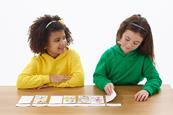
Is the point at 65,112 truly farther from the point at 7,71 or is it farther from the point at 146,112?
the point at 7,71

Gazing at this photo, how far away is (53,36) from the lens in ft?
6.70

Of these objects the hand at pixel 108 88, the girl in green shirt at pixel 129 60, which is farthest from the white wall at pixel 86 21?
the hand at pixel 108 88

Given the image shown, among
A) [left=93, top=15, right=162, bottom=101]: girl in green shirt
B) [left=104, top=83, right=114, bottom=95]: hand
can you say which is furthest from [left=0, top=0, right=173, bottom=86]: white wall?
[left=104, top=83, right=114, bottom=95]: hand

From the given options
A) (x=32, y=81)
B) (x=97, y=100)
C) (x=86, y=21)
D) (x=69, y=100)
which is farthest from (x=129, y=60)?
(x=86, y=21)

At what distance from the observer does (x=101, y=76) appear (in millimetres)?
1988

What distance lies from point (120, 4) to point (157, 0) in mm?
348

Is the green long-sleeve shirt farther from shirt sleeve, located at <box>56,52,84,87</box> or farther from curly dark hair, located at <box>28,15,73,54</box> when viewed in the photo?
curly dark hair, located at <box>28,15,73,54</box>

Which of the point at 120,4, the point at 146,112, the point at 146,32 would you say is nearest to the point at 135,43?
the point at 146,32

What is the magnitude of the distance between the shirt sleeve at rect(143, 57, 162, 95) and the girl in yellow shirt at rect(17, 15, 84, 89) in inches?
16.0

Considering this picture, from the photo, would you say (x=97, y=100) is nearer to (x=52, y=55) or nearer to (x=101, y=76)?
(x=101, y=76)

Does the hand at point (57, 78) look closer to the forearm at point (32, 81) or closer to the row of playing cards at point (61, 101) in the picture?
the forearm at point (32, 81)

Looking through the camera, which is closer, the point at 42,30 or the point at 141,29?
the point at 141,29

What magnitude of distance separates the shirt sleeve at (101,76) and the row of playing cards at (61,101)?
149mm

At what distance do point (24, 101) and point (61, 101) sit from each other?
20cm
